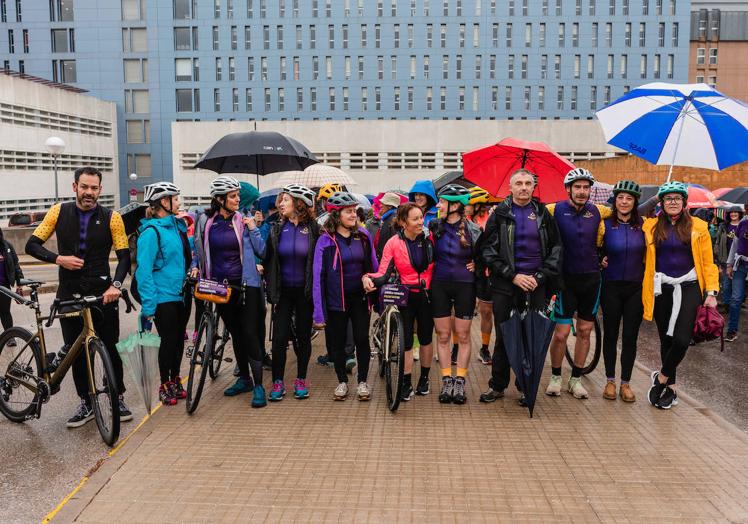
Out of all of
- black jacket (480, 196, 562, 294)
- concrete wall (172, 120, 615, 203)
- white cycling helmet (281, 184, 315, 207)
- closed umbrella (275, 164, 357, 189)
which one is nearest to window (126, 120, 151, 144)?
concrete wall (172, 120, 615, 203)

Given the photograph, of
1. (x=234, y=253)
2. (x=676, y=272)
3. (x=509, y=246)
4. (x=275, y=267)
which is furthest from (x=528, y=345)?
(x=234, y=253)

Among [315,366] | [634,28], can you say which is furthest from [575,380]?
[634,28]

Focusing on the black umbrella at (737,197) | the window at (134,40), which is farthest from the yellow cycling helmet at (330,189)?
the window at (134,40)

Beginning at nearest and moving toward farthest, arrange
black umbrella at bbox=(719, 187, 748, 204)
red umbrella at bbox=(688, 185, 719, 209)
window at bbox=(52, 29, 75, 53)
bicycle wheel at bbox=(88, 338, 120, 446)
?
1. bicycle wheel at bbox=(88, 338, 120, 446)
2. red umbrella at bbox=(688, 185, 719, 209)
3. black umbrella at bbox=(719, 187, 748, 204)
4. window at bbox=(52, 29, 75, 53)

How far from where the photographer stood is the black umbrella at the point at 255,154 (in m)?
8.75

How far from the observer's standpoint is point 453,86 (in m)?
70.9

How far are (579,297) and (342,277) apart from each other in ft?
7.43

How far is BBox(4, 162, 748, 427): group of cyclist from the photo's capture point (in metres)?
5.96

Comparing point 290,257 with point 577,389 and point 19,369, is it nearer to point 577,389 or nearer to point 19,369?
point 19,369

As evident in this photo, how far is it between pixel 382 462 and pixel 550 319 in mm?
2156

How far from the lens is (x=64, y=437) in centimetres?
547

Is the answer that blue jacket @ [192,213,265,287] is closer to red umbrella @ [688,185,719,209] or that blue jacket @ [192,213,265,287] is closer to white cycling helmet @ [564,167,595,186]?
white cycling helmet @ [564,167,595,186]

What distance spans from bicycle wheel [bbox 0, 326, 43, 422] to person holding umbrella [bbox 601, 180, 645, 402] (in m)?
5.14

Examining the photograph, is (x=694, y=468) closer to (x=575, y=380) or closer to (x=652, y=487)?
(x=652, y=487)
